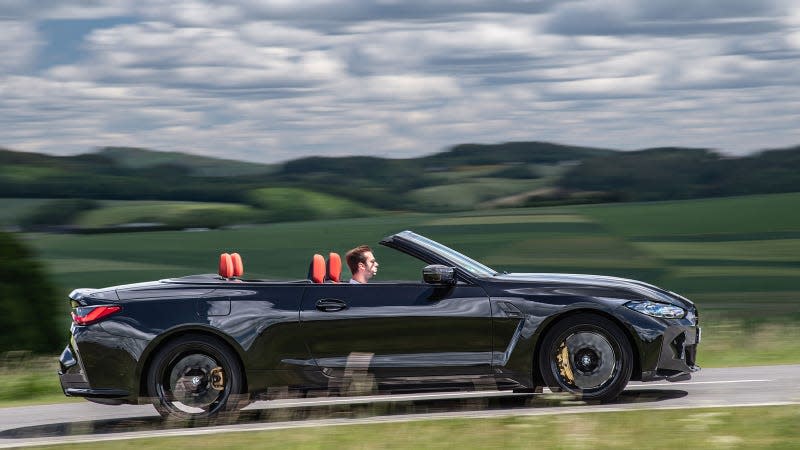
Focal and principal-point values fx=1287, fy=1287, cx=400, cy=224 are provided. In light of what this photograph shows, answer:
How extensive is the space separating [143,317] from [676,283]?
4933 cm

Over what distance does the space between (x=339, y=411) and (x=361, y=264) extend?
42.5 inches

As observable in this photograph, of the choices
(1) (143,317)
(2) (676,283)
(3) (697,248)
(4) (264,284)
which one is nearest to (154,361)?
(1) (143,317)

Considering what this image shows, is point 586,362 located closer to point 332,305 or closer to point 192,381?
point 332,305

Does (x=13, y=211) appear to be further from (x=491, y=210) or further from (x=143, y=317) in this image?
(x=143, y=317)

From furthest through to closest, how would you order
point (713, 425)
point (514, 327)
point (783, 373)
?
point (783, 373) → point (514, 327) → point (713, 425)

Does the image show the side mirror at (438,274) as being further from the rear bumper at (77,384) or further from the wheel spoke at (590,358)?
the rear bumper at (77,384)

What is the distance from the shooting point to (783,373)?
11.0 m

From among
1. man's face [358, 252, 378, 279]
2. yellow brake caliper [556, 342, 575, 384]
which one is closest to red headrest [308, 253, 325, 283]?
man's face [358, 252, 378, 279]

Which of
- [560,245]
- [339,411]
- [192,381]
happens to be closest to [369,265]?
[339,411]

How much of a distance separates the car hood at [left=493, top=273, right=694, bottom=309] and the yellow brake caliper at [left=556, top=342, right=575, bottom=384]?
440mm

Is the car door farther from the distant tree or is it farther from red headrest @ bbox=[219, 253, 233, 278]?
the distant tree

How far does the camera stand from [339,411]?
935 cm

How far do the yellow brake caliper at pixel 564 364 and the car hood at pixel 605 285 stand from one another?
0.44m

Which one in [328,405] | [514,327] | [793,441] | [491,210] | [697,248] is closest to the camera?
[793,441]
